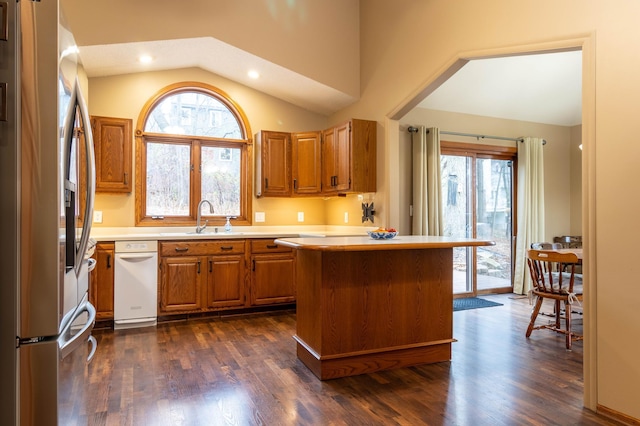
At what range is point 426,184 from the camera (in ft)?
16.6

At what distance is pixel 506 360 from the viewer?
3.16 m

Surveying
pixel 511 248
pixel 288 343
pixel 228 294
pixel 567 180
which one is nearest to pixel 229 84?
pixel 228 294

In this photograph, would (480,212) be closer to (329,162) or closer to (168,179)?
(329,162)

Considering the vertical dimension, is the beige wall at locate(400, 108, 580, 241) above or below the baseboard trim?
above

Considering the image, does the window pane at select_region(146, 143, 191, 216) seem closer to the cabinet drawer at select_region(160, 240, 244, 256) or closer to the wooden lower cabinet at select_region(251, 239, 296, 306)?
the cabinet drawer at select_region(160, 240, 244, 256)

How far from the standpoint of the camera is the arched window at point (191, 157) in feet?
15.7

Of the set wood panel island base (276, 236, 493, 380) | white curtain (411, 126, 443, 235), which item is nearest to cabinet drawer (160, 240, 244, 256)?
wood panel island base (276, 236, 493, 380)

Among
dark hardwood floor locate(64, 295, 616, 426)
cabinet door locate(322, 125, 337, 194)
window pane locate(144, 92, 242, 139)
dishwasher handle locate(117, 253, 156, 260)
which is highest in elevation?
window pane locate(144, 92, 242, 139)

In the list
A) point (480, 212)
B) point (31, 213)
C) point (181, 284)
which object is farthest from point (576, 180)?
point (31, 213)

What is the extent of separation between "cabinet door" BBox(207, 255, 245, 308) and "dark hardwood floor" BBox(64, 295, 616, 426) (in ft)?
2.14

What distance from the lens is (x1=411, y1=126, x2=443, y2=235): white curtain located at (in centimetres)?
501

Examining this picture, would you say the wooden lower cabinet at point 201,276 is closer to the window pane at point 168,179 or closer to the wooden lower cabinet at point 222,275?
the wooden lower cabinet at point 222,275

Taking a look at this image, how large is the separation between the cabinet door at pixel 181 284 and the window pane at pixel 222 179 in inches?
37.4

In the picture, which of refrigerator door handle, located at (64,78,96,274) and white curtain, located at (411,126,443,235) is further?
white curtain, located at (411,126,443,235)
